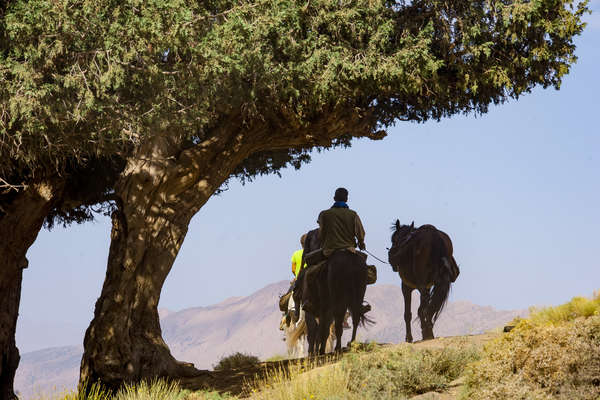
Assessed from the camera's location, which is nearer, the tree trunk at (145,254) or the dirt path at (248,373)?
the dirt path at (248,373)

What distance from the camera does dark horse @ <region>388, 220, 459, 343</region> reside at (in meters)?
18.8

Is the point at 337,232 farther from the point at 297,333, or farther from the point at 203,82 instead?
the point at 297,333

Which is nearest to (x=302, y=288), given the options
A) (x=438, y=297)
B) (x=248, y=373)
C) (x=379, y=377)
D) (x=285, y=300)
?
(x=248, y=373)

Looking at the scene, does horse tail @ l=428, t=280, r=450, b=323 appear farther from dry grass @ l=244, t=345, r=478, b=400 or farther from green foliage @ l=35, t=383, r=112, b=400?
green foliage @ l=35, t=383, r=112, b=400

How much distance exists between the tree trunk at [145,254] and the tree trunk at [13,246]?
2.30 meters

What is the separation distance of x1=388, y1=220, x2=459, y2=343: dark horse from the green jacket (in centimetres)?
358

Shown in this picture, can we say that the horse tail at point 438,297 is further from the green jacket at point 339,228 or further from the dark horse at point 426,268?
the green jacket at point 339,228

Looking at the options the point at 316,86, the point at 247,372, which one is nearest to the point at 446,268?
the point at 247,372

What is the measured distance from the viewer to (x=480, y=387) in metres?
9.90

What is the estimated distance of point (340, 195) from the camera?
54.7 ft

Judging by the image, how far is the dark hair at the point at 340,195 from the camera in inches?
657

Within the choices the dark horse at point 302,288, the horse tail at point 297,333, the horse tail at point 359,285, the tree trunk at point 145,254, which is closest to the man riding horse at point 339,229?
the horse tail at point 359,285

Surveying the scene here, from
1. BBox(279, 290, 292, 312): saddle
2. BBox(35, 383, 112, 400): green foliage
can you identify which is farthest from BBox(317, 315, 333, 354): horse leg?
BBox(35, 383, 112, 400): green foliage

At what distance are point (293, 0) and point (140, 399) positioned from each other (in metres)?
6.81
